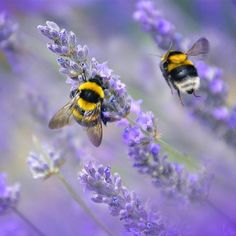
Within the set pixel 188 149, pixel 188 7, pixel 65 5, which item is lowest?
pixel 188 149

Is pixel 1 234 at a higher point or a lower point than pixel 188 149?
lower

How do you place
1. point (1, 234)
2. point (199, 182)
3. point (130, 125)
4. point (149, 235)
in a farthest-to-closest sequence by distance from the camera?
point (1, 234)
point (199, 182)
point (130, 125)
point (149, 235)

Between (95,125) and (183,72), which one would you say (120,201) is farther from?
(183,72)

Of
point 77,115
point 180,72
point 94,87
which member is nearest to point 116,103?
point 94,87

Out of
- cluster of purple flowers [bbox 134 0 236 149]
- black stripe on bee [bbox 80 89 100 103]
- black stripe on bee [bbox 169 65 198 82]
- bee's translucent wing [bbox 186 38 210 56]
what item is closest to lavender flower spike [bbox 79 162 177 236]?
black stripe on bee [bbox 80 89 100 103]

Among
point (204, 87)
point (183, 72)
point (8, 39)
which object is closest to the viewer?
point (183, 72)

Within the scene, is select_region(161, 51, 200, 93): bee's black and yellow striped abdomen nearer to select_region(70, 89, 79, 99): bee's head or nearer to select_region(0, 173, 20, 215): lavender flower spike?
select_region(70, 89, 79, 99): bee's head

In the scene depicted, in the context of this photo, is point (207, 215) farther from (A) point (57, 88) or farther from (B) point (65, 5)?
(B) point (65, 5)

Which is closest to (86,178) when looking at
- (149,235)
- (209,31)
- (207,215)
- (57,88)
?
(149,235)
